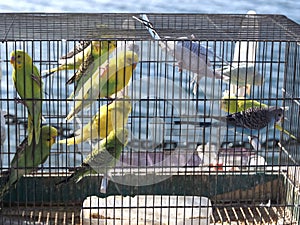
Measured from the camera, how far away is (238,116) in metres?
2.69

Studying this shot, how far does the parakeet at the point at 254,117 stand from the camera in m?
2.69

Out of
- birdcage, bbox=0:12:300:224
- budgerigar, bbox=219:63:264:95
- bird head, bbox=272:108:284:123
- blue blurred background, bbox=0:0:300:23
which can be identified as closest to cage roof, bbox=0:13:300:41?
birdcage, bbox=0:12:300:224

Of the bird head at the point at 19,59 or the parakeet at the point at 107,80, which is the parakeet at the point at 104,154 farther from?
the bird head at the point at 19,59

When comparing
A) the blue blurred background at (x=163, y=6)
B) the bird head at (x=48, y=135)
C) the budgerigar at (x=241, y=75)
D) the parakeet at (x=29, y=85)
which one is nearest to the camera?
the parakeet at (x=29, y=85)

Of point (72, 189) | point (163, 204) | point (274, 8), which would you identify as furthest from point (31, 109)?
point (274, 8)

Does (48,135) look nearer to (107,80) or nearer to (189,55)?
(107,80)

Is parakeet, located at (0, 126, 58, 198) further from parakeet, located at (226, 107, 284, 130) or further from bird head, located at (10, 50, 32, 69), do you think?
parakeet, located at (226, 107, 284, 130)

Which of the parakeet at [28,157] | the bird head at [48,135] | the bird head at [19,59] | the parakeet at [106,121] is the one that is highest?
the bird head at [19,59]

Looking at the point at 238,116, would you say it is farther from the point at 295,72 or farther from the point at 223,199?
the point at 223,199

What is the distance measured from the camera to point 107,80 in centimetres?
255

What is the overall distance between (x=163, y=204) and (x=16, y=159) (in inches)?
25.3

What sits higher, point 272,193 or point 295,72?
point 295,72

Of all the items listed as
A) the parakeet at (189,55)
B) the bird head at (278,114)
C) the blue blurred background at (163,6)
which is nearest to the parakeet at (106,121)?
the parakeet at (189,55)

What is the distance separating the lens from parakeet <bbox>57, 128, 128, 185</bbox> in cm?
258
